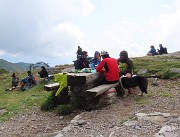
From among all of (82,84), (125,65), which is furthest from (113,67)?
(82,84)

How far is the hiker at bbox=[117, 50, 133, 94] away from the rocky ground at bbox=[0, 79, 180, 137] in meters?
1.21

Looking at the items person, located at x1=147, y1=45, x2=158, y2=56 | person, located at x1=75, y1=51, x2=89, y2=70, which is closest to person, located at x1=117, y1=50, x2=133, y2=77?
person, located at x1=75, y1=51, x2=89, y2=70

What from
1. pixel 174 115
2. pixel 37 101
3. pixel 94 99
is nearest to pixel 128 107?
pixel 94 99

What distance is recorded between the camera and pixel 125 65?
47.6 ft

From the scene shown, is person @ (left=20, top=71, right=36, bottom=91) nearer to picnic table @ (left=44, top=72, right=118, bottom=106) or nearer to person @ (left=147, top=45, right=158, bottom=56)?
picnic table @ (left=44, top=72, right=118, bottom=106)

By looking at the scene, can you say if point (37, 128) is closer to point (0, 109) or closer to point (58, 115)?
point (58, 115)

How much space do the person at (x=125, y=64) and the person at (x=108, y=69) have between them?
957 millimetres

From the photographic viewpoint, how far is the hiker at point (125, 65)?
1427cm

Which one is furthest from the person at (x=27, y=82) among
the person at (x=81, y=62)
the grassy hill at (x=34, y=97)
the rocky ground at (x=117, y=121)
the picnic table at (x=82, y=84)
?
the picnic table at (x=82, y=84)

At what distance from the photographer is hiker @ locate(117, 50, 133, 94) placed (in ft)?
46.8

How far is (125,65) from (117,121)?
4853 millimetres

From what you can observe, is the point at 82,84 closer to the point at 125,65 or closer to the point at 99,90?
the point at 99,90

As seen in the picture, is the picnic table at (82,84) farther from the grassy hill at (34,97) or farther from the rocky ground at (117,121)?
the grassy hill at (34,97)

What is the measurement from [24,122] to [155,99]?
215 inches
